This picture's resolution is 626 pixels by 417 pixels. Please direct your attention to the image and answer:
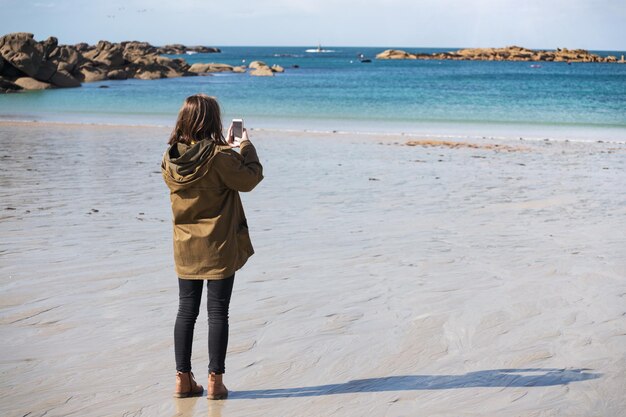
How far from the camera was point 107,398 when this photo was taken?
12.7 feet

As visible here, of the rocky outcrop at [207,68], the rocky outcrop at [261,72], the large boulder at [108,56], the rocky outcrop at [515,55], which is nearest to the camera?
the large boulder at [108,56]

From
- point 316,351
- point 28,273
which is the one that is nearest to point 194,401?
point 316,351

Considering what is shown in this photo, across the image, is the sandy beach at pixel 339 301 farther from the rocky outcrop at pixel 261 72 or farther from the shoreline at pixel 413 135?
the rocky outcrop at pixel 261 72

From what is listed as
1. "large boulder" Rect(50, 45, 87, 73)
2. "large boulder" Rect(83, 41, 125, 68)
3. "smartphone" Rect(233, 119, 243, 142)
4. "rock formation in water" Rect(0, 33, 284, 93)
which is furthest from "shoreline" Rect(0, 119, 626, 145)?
"large boulder" Rect(83, 41, 125, 68)

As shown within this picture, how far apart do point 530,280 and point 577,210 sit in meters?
3.53

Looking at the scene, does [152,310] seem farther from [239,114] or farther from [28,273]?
[239,114]

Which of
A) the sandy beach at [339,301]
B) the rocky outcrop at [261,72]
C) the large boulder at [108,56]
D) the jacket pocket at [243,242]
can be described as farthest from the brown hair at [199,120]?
the rocky outcrop at [261,72]

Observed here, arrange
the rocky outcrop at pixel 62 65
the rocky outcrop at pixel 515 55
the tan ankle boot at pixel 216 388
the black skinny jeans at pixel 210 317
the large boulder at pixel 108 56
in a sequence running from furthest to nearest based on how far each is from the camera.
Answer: the rocky outcrop at pixel 515 55 < the large boulder at pixel 108 56 < the rocky outcrop at pixel 62 65 < the tan ankle boot at pixel 216 388 < the black skinny jeans at pixel 210 317

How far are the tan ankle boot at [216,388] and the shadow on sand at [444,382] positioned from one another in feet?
0.31

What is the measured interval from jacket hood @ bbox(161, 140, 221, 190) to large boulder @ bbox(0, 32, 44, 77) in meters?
49.0

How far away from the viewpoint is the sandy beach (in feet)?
13.1

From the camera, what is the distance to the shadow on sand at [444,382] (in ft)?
13.2

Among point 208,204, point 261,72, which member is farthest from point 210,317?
point 261,72

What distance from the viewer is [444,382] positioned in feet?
13.7
